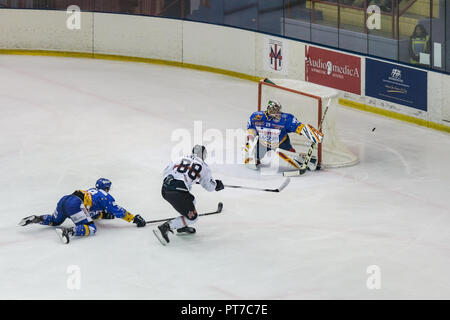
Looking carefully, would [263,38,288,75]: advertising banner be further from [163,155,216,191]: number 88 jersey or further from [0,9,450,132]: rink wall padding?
[163,155,216,191]: number 88 jersey

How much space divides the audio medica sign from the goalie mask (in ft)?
12.3

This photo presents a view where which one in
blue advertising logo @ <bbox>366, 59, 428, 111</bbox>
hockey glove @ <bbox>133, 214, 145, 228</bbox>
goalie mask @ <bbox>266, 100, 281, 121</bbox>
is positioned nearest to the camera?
hockey glove @ <bbox>133, 214, 145, 228</bbox>

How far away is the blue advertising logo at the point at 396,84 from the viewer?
15.4 m

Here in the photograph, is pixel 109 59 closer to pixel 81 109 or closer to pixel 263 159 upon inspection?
pixel 81 109

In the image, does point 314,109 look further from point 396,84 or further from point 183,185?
point 183,185

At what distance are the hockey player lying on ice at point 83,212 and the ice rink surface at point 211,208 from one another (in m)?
0.12

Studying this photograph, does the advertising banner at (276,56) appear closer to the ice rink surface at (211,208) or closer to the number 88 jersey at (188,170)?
the ice rink surface at (211,208)

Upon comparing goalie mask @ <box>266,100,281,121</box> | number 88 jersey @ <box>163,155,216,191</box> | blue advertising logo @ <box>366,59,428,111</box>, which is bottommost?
number 88 jersey @ <box>163,155,216,191</box>

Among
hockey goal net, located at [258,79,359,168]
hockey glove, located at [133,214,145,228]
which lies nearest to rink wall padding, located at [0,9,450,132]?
hockey goal net, located at [258,79,359,168]

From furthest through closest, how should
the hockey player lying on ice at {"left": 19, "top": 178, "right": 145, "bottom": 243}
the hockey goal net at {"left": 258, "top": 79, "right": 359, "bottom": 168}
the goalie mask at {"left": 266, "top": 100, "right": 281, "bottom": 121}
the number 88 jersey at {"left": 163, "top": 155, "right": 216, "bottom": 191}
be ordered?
the hockey goal net at {"left": 258, "top": 79, "right": 359, "bottom": 168} < the goalie mask at {"left": 266, "top": 100, "right": 281, "bottom": 121} < the hockey player lying on ice at {"left": 19, "top": 178, "right": 145, "bottom": 243} < the number 88 jersey at {"left": 163, "top": 155, "right": 216, "bottom": 191}

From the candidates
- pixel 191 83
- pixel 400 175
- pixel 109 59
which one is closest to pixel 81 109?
pixel 191 83

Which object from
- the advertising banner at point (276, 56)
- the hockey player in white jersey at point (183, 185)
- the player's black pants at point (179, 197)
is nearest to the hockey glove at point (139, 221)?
the hockey player in white jersey at point (183, 185)

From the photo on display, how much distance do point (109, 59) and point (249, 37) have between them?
3257mm

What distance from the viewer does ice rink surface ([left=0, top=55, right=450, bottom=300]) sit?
948 cm
